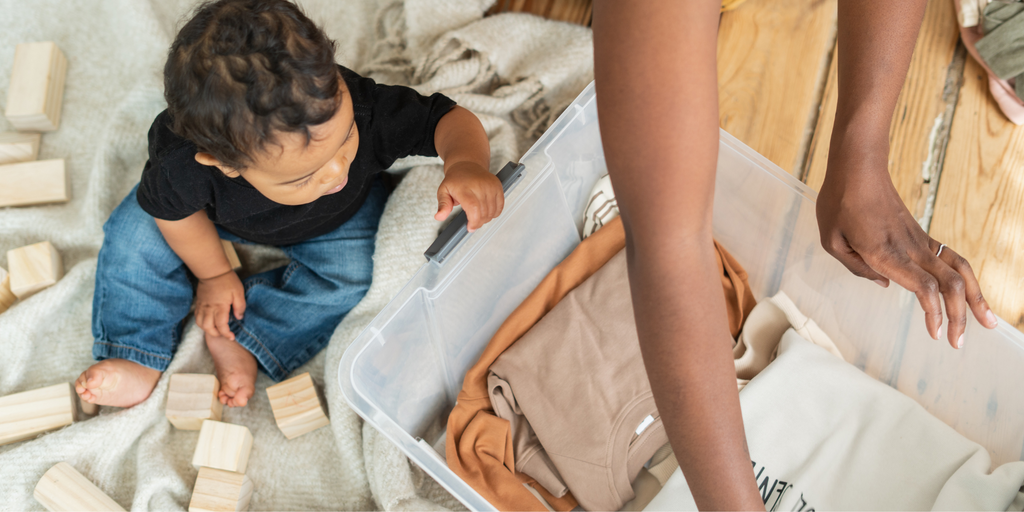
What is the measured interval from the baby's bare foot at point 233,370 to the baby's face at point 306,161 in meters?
0.30

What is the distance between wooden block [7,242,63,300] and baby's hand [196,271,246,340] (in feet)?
0.64

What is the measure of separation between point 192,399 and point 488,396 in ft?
1.18

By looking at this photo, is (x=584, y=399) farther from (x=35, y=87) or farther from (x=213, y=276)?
(x=35, y=87)

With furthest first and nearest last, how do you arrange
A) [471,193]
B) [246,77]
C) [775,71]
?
[775,71]
[471,193]
[246,77]

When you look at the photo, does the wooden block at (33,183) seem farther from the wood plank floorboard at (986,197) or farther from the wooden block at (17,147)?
the wood plank floorboard at (986,197)

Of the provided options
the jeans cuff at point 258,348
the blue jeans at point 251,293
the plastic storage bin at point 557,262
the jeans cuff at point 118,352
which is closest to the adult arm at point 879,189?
the plastic storage bin at point 557,262

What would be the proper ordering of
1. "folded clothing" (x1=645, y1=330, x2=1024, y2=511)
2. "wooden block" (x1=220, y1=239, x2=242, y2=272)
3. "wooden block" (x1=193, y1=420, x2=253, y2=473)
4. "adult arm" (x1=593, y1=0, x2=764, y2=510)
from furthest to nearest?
"wooden block" (x1=220, y1=239, x2=242, y2=272) < "wooden block" (x1=193, y1=420, x2=253, y2=473) < "folded clothing" (x1=645, y1=330, x2=1024, y2=511) < "adult arm" (x1=593, y1=0, x2=764, y2=510)

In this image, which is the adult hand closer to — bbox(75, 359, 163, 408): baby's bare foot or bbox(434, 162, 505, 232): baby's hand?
bbox(434, 162, 505, 232): baby's hand

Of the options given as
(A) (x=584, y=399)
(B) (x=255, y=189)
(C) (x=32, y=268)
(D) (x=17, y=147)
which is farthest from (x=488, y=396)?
(D) (x=17, y=147)

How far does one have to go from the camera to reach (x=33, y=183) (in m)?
0.90

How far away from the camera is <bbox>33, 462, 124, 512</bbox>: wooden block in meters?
0.74

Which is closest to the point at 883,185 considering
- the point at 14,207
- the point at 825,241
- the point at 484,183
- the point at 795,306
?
the point at 825,241

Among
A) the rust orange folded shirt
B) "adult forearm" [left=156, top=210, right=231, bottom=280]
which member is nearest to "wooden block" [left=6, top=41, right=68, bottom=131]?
"adult forearm" [left=156, top=210, right=231, bottom=280]

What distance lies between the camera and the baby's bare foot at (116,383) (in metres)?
0.78
